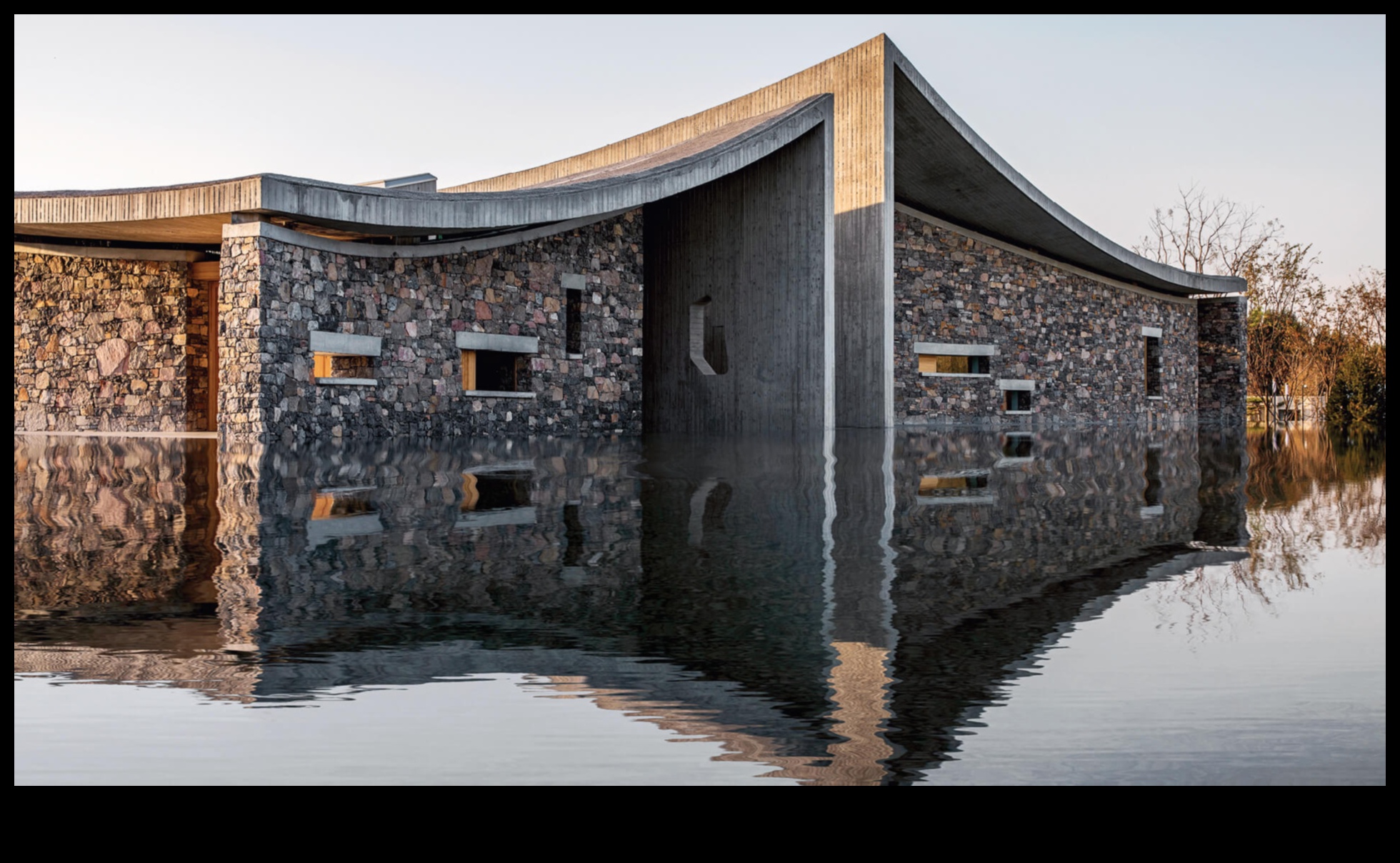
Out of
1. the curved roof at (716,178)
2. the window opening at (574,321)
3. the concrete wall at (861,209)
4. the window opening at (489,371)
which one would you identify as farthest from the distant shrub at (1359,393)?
the window opening at (489,371)

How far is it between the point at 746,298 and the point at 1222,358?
61.8ft

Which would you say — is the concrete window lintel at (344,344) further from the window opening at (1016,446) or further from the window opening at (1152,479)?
the window opening at (1152,479)

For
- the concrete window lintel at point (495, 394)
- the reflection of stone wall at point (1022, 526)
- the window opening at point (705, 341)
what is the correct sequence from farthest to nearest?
the window opening at point (705, 341), the concrete window lintel at point (495, 394), the reflection of stone wall at point (1022, 526)

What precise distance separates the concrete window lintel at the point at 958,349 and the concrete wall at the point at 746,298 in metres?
5.28

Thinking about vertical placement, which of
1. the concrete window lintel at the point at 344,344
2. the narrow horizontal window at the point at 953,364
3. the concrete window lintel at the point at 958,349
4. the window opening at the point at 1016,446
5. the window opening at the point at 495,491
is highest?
the concrete window lintel at the point at 958,349

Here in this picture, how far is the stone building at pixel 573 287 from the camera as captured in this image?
41.9 feet

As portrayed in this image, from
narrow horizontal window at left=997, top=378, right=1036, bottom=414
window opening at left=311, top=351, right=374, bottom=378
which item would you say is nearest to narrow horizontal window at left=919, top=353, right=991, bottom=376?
narrow horizontal window at left=997, top=378, right=1036, bottom=414

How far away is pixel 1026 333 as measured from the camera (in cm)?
2470

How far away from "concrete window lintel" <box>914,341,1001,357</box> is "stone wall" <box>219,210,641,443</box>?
7.10 meters

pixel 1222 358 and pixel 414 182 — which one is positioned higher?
pixel 414 182

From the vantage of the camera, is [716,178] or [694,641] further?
[716,178]

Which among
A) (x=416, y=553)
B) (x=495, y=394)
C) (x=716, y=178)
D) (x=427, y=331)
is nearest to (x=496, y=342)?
(x=495, y=394)

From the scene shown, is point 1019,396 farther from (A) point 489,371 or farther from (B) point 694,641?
(B) point 694,641
